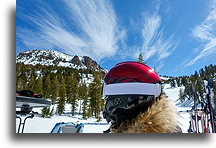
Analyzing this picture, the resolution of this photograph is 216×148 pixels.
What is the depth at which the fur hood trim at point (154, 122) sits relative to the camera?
98cm

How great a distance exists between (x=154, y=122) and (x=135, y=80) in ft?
1.16

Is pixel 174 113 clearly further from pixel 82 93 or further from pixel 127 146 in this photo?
pixel 82 93

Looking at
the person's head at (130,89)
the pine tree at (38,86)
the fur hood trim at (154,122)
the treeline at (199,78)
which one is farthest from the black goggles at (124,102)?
the pine tree at (38,86)

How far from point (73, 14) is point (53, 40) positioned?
54 cm

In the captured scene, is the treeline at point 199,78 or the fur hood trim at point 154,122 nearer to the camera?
the fur hood trim at point 154,122

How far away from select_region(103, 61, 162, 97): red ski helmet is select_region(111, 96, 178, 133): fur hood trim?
A: 177 mm

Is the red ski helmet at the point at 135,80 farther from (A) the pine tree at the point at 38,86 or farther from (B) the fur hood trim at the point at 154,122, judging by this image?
(A) the pine tree at the point at 38,86

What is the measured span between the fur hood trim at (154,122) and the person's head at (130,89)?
109mm

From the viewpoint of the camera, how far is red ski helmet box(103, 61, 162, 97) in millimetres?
1205

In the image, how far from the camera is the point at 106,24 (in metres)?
2.68

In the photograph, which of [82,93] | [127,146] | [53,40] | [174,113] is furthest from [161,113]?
[82,93]

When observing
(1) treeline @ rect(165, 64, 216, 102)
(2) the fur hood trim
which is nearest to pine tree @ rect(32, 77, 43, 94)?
(1) treeline @ rect(165, 64, 216, 102)

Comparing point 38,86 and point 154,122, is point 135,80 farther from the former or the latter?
point 38,86

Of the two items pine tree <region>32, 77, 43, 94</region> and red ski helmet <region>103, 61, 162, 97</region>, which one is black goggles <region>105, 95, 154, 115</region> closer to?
red ski helmet <region>103, 61, 162, 97</region>
